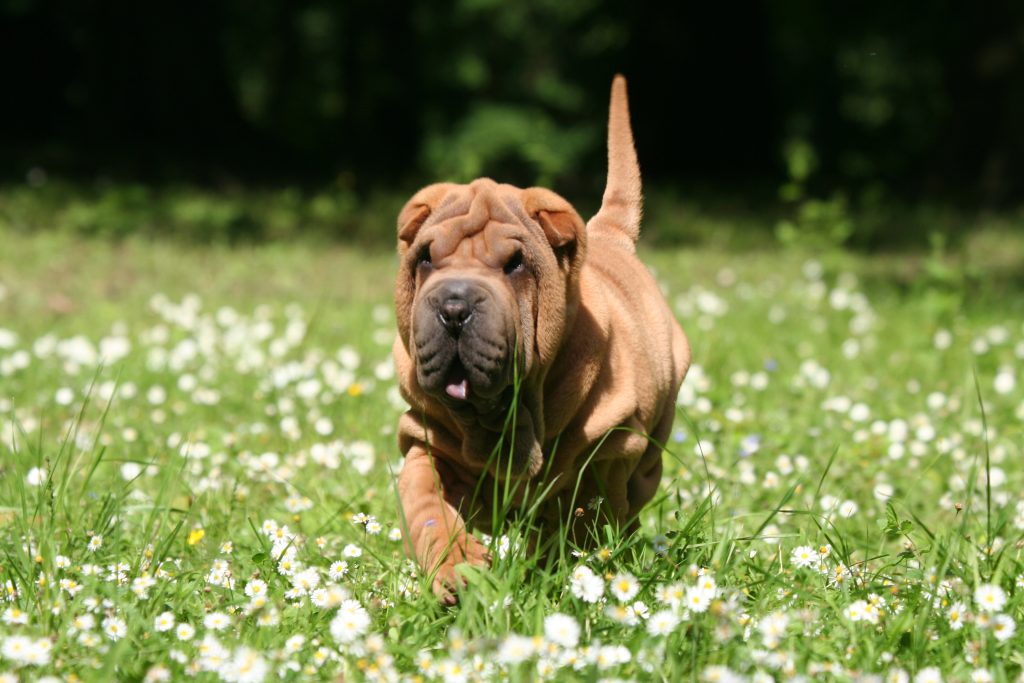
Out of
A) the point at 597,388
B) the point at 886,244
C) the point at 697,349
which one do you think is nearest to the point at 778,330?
the point at 697,349

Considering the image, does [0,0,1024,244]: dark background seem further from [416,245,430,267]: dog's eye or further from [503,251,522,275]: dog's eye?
[503,251,522,275]: dog's eye

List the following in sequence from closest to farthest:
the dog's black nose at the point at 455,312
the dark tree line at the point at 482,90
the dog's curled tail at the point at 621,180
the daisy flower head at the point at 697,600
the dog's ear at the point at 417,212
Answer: the daisy flower head at the point at 697,600 → the dog's black nose at the point at 455,312 → the dog's ear at the point at 417,212 → the dog's curled tail at the point at 621,180 → the dark tree line at the point at 482,90

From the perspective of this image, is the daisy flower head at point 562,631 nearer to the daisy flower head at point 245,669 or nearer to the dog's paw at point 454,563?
the dog's paw at point 454,563

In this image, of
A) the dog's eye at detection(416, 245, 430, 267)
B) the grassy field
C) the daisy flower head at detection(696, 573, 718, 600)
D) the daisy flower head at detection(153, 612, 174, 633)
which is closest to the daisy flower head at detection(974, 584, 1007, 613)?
the grassy field

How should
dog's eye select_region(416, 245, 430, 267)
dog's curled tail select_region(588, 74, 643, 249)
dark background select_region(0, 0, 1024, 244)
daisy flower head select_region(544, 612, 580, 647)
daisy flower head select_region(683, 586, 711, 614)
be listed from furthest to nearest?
dark background select_region(0, 0, 1024, 244)
dog's curled tail select_region(588, 74, 643, 249)
dog's eye select_region(416, 245, 430, 267)
daisy flower head select_region(683, 586, 711, 614)
daisy flower head select_region(544, 612, 580, 647)

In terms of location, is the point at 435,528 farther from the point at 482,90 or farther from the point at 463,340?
the point at 482,90

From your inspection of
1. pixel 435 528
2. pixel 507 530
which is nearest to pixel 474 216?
pixel 435 528

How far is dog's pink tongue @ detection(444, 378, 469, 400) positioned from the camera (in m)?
2.71

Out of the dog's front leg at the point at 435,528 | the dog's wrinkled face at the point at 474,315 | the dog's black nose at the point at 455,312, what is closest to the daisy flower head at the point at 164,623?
the dog's front leg at the point at 435,528

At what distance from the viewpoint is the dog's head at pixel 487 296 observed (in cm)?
263

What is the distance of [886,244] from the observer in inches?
471

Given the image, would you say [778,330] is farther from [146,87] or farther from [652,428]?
[146,87]

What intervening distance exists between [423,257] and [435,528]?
0.68m

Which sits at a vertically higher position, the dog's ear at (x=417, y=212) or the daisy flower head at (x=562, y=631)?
the dog's ear at (x=417, y=212)
